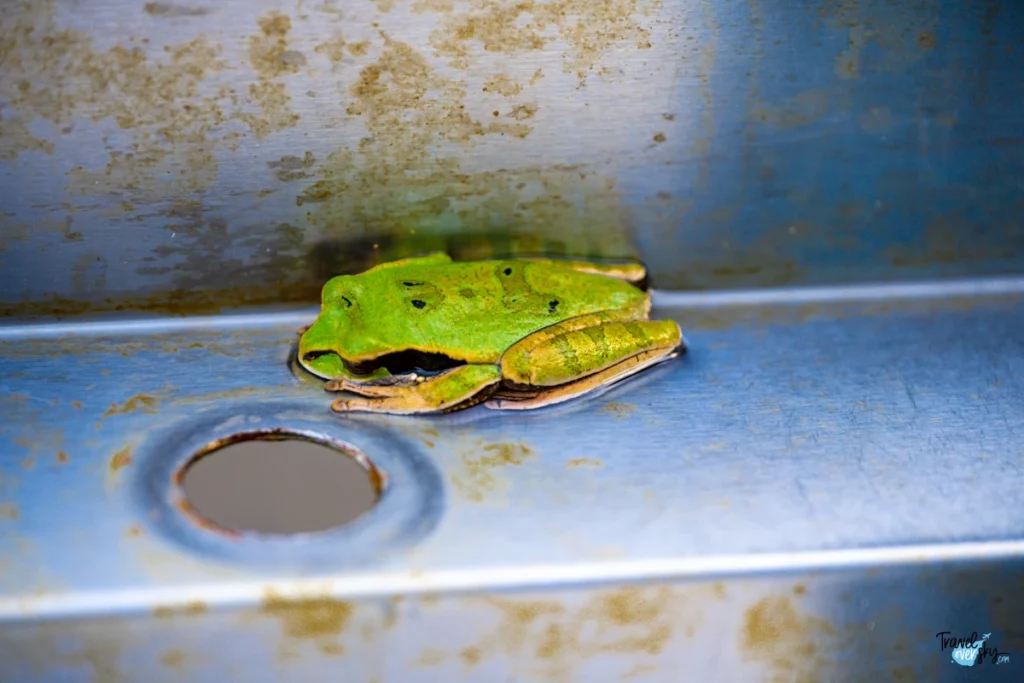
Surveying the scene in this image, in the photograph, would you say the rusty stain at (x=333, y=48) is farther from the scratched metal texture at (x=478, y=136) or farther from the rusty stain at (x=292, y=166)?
the rusty stain at (x=292, y=166)

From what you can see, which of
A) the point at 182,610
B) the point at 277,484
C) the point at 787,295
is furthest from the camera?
the point at 787,295

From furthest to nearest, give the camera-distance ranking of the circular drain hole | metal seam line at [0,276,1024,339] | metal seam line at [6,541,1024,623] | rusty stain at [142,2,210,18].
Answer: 1. metal seam line at [0,276,1024,339]
2. rusty stain at [142,2,210,18]
3. the circular drain hole
4. metal seam line at [6,541,1024,623]

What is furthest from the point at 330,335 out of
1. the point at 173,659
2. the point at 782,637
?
the point at 782,637

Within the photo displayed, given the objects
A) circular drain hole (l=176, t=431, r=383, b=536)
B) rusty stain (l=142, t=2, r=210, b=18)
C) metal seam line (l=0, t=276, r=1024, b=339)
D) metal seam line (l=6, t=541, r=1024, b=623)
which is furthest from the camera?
metal seam line (l=0, t=276, r=1024, b=339)

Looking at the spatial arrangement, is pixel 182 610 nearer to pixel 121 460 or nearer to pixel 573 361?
pixel 121 460

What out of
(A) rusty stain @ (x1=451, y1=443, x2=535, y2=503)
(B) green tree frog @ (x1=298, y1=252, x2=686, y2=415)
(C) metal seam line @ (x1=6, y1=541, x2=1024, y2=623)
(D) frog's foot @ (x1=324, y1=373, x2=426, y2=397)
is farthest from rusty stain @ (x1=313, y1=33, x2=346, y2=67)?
(C) metal seam line @ (x1=6, y1=541, x2=1024, y2=623)

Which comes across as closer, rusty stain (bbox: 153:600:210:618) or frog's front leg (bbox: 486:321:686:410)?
rusty stain (bbox: 153:600:210:618)

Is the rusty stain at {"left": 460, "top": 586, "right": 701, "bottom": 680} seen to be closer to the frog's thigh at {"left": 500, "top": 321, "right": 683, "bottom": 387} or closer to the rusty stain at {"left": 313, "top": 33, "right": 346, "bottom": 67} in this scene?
the frog's thigh at {"left": 500, "top": 321, "right": 683, "bottom": 387}
